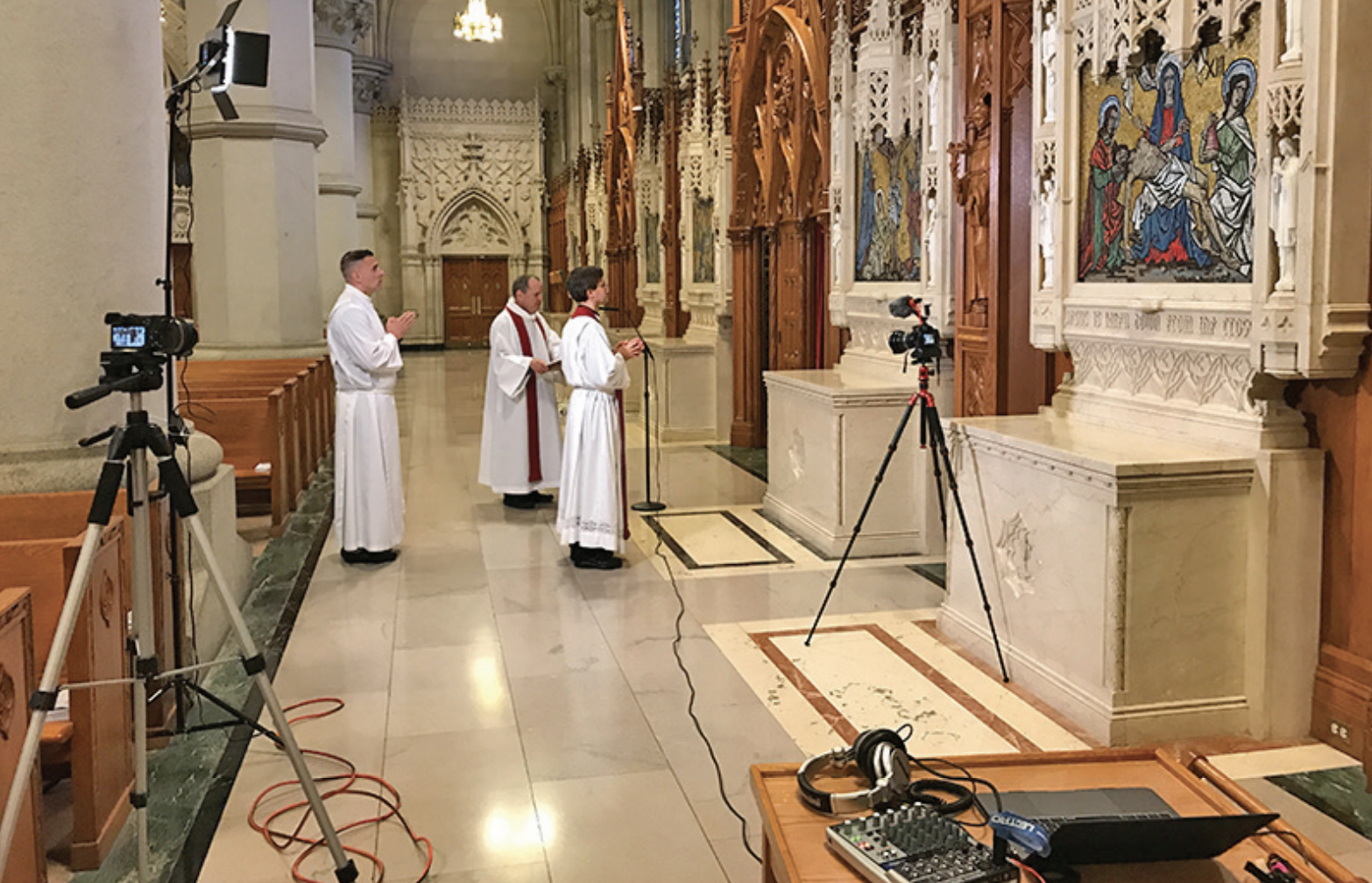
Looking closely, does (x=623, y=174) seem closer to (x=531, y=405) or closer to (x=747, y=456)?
(x=747, y=456)

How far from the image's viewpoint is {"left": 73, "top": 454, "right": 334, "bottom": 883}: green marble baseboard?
3648 mm

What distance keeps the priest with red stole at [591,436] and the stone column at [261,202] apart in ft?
17.6

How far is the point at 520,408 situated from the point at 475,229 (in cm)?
2126

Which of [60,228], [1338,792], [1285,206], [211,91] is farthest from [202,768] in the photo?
[1285,206]

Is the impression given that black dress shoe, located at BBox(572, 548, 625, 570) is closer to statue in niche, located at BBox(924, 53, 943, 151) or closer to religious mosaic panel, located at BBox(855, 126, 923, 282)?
religious mosaic panel, located at BBox(855, 126, 923, 282)

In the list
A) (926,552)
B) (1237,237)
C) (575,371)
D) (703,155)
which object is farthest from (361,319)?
(703,155)

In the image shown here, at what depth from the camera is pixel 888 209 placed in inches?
332

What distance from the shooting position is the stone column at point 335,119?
1844 cm

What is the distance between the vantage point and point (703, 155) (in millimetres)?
13461

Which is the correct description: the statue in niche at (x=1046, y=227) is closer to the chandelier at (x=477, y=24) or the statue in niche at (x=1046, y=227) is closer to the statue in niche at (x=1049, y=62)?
the statue in niche at (x=1049, y=62)

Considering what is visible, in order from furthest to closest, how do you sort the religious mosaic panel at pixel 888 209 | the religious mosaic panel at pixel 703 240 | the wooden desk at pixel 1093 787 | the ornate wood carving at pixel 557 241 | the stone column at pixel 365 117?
the ornate wood carving at pixel 557 241
the stone column at pixel 365 117
the religious mosaic panel at pixel 703 240
the religious mosaic panel at pixel 888 209
the wooden desk at pixel 1093 787

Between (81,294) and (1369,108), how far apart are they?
4578 mm

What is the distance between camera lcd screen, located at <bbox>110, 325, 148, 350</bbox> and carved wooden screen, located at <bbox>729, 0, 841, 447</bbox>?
7.12m

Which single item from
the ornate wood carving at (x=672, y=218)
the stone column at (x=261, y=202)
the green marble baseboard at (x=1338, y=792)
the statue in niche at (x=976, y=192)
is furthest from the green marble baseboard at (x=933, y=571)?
the ornate wood carving at (x=672, y=218)
